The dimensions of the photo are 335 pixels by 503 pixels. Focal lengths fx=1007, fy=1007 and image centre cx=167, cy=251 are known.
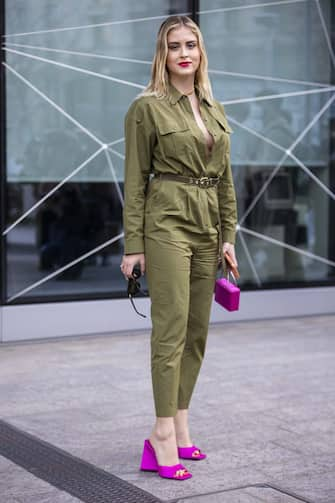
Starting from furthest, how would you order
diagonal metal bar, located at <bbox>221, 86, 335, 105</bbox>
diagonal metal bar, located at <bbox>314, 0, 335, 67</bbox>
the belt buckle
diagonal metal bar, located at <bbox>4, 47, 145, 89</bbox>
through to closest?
diagonal metal bar, located at <bbox>314, 0, 335, 67</bbox>, diagonal metal bar, located at <bbox>221, 86, 335, 105</bbox>, diagonal metal bar, located at <bbox>4, 47, 145, 89</bbox>, the belt buckle

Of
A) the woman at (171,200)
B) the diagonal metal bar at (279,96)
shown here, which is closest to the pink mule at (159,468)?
the woman at (171,200)

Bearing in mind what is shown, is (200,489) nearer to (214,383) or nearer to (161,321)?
(161,321)

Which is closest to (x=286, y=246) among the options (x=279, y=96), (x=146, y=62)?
(x=279, y=96)

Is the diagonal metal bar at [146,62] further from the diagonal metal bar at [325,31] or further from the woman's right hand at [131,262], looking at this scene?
the woman's right hand at [131,262]

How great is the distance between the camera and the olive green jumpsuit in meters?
4.48

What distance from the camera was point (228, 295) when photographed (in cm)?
471

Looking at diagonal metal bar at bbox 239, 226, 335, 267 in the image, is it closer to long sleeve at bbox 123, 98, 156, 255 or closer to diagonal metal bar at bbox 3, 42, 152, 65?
diagonal metal bar at bbox 3, 42, 152, 65

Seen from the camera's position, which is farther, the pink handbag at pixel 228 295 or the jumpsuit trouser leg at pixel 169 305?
the pink handbag at pixel 228 295

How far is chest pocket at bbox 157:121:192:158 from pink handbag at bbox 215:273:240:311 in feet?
2.22

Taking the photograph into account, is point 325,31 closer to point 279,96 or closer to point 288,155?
point 279,96

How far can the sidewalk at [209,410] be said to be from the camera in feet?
14.7

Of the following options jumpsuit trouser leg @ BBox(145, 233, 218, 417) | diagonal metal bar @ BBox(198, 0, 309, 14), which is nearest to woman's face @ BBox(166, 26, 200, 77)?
jumpsuit trouser leg @ BBox(145, 233, 218, 417)

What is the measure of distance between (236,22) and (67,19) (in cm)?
164

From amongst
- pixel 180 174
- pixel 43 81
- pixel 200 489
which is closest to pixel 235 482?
pixel 200 489
